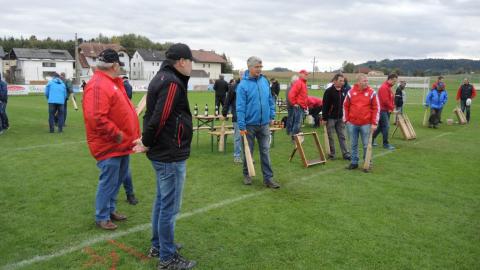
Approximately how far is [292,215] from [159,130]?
2.73 metres

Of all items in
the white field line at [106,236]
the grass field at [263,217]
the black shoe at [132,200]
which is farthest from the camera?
the black shoe at [132,200]

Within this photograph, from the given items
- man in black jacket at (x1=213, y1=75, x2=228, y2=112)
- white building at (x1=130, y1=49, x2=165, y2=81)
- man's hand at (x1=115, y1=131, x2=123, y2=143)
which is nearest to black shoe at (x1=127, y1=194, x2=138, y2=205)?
man's hand at (x1=115, y1=131, x2=123, y2=143)

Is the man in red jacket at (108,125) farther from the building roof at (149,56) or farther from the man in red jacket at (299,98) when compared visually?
the building roof at (149,56)

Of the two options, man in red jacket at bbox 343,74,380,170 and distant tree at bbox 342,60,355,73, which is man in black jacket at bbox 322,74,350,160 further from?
distant tree at bbox 342,60,355,73

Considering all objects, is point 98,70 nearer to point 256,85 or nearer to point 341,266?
point 256,85

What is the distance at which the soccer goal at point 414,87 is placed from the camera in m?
29.5

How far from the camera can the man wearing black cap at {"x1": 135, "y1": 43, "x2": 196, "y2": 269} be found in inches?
138

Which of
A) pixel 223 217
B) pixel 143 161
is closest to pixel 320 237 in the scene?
pixel 223 217

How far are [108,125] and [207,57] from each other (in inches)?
3644

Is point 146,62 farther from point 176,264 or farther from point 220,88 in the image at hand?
point 176,264

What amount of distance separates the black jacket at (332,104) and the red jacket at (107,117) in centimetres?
549

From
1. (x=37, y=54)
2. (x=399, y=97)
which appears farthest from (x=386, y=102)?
(x=37, y=54)

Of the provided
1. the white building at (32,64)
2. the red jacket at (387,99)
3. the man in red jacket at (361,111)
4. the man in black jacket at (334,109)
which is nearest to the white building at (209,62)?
the white building at (32,64)

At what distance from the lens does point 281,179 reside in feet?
24.7
